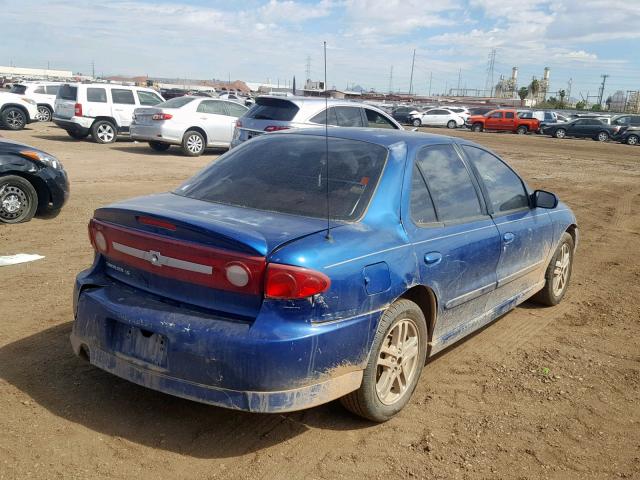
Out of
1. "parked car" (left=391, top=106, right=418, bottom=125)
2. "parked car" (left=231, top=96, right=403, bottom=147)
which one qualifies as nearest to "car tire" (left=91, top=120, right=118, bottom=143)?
"parked car" (left=231, top=96, right=403, bottom=147)

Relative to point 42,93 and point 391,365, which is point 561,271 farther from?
point 42,93

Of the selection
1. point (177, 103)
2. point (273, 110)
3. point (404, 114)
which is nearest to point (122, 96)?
point (177, 103)

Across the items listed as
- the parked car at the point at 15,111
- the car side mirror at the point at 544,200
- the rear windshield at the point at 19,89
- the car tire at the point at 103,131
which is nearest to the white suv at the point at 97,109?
the car tire at the point at 103,131

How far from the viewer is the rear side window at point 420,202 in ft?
12.7

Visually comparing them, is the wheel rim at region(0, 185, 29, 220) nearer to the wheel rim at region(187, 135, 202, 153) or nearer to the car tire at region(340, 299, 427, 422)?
the car tire at region(340, 299, 427, 422)

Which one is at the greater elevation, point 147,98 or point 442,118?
point 147,98

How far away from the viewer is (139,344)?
3279 millimetres

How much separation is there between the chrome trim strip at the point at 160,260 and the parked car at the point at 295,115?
8421mm

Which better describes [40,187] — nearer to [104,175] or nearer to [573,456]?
[104,175]

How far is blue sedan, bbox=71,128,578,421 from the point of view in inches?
120

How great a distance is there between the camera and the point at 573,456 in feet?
11.2

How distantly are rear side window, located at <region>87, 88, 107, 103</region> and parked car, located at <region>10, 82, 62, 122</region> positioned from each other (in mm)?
7911

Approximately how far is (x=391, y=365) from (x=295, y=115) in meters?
8.81

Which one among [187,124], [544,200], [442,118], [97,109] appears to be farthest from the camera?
[442,118]
